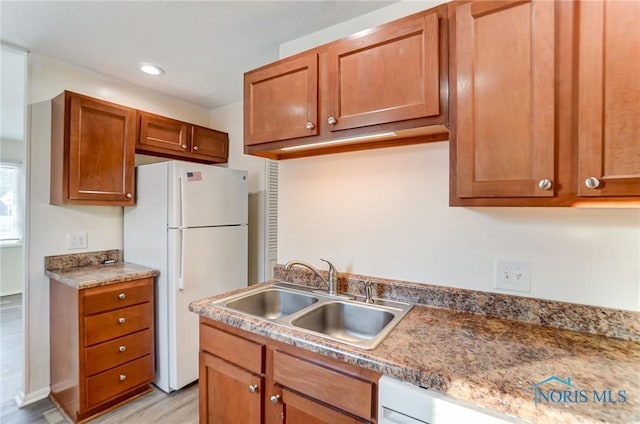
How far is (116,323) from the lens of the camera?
2055mm

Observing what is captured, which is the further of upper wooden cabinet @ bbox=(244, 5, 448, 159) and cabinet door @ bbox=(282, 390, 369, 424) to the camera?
upper wooden cabinet @ bbox=(244, 5, 448, 159)

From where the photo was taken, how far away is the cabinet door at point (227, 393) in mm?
1238

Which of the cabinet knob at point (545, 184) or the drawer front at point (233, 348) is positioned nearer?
the cabinet knob at point (545, 184)

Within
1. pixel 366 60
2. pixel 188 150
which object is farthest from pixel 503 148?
pixel 188 150

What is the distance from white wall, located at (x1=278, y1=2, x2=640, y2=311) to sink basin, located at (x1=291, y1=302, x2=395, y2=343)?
23 cm

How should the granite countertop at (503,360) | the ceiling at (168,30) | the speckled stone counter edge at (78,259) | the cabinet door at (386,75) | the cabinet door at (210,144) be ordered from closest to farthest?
the granite countertop at (503,360), the cabinet door at (386,75), the ceiling at (168,30), the speckled stone counter edge at (78,259), the cabinet door at (210,144)

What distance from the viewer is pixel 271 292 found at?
1.70 meters

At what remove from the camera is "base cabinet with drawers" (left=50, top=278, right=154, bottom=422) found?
1905 millimetres

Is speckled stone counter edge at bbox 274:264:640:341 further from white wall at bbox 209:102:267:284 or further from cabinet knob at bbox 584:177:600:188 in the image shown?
white wall at bbox 209:102:267:284

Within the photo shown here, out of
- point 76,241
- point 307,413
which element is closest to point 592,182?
point 307,413

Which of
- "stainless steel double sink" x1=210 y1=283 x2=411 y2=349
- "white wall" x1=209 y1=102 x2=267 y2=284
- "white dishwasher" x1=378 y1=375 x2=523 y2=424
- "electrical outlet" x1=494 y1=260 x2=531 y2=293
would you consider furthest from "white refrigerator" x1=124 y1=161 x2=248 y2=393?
"electrical outlet" x1=494 y1=260 x2=531 y2=293

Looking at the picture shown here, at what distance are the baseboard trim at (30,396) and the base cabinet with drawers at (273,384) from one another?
1586 mm

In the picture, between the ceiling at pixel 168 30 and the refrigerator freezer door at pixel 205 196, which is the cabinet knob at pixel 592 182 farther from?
the refrigerator freezer door at pixel 205 196

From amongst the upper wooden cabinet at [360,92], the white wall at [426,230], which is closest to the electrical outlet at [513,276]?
the white wall at [426,230]
